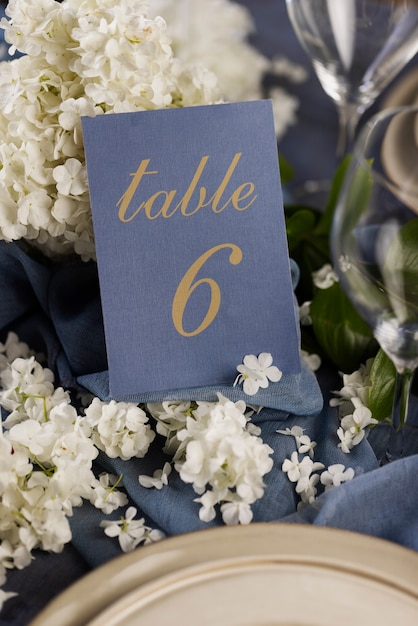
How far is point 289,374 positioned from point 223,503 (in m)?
0.13

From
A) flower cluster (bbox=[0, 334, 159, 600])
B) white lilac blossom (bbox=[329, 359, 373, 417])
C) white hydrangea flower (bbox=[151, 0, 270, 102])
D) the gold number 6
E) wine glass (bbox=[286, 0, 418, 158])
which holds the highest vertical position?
wine glass (bbox=[286, 0, 418, 158])

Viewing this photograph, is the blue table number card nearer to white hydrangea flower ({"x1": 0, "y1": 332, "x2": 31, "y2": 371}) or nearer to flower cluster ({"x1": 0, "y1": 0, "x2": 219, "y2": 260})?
flower cluster ({"x1": 0, "y1": 0, "x2": 219, "y2": 260})

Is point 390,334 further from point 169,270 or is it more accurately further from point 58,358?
point 58,358

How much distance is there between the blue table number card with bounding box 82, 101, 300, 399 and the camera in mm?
605

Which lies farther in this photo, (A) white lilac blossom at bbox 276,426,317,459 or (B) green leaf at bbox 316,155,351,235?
(B) green leaf at bbox 316,155,351,235

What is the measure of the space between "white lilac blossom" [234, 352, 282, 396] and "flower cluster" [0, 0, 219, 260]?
7.6 inches

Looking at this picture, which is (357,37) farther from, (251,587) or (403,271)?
(251,587)

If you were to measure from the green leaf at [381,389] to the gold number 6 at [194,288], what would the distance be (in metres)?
0.15

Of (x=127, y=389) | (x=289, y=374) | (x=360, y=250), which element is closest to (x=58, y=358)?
(x=127, y=389)

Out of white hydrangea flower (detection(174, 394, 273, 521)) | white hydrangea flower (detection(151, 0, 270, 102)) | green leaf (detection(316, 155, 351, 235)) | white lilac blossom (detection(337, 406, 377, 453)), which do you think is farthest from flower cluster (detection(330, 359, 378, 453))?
white hydrangea flower (detection(151, 0, 270, 102))

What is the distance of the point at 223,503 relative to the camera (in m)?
0.56

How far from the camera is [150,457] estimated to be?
61cm

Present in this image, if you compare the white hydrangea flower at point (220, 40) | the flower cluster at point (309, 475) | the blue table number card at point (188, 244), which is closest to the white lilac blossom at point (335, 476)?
the flower cluster at point (309, 475)

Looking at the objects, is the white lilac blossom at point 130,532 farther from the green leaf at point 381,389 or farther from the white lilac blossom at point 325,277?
the white lilac blossom at point 325,277
